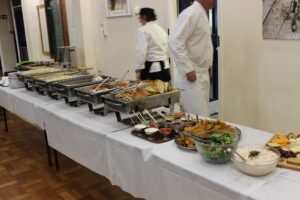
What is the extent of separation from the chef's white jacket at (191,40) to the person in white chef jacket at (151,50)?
812 mm

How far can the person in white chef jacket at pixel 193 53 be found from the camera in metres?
2.08

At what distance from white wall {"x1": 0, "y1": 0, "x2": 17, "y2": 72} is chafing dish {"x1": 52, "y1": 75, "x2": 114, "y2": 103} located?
636cm

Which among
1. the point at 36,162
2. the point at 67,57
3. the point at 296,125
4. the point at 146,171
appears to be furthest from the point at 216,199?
the point at 67,57

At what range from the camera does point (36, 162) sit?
2807 mm

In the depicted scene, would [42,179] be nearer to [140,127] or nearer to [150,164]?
[140,127]

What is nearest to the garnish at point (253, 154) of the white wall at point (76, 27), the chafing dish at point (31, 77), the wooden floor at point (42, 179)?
the wooden floor at point (42, 179)

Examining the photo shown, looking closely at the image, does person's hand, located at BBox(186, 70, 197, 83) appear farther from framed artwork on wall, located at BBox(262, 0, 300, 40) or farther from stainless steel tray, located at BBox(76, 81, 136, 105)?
framed artwork on wall, located at BBox(262, 0, 300, 40)

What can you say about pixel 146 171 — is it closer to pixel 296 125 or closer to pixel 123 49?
pixel 296 125

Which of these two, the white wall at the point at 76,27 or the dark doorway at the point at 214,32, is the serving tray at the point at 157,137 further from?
the white wall at the point at 76,27

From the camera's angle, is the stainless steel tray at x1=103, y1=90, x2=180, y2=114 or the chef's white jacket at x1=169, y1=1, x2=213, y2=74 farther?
the chef's white jacket at x1=169, y1=1, x2=213, y2=74

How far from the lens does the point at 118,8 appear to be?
142 inches

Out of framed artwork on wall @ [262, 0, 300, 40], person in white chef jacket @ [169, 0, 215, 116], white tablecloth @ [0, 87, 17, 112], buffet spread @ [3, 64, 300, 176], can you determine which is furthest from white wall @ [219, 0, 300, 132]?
white tablecloth @ [0, 87, 17, 112]

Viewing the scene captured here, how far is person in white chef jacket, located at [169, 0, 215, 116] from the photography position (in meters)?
2.08

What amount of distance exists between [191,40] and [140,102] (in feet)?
2.32
